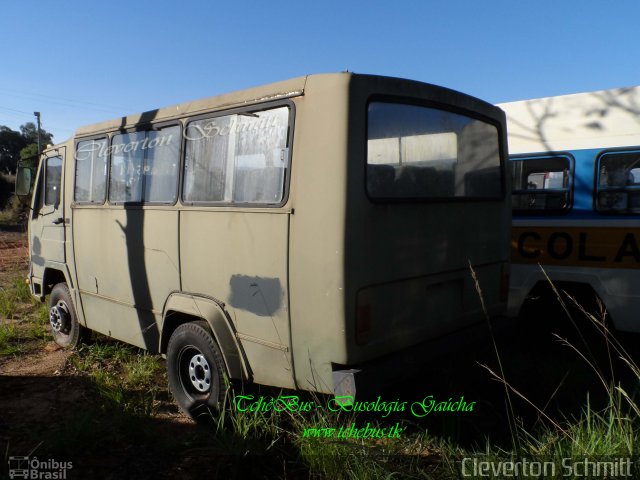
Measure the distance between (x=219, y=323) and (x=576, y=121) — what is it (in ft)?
14.0

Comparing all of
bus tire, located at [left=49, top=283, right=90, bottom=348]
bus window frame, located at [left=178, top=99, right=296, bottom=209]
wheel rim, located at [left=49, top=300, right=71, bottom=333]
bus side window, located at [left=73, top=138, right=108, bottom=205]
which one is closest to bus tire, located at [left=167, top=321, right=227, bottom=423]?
bus window frame, located at [left=178, top=99, right=296, bottom=209]

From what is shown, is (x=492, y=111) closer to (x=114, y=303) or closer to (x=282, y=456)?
(x=282, y=456)

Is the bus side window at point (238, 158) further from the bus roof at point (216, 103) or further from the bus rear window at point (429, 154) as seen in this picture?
the bus rear window at point (429, 154)

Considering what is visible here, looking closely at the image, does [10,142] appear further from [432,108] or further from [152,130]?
[432,108]

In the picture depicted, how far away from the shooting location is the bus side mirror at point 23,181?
6129 millimetres

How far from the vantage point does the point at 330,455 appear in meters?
2.89

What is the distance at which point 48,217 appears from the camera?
19.1 ft

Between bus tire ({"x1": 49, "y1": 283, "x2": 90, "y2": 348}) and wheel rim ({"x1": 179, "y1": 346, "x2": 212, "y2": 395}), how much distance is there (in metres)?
2.14

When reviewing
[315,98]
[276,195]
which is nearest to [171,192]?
[276,195]

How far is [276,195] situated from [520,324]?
3.63 meters

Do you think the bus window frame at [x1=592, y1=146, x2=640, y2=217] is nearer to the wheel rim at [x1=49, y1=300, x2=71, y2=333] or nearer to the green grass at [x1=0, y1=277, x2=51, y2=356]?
the wheel rim at [x1=49, y1=300, x2=71, y2=333]

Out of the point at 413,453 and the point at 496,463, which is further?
the point at 413,453

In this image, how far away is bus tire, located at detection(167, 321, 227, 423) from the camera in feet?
11.7

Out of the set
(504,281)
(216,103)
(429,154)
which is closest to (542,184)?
(504,281)
